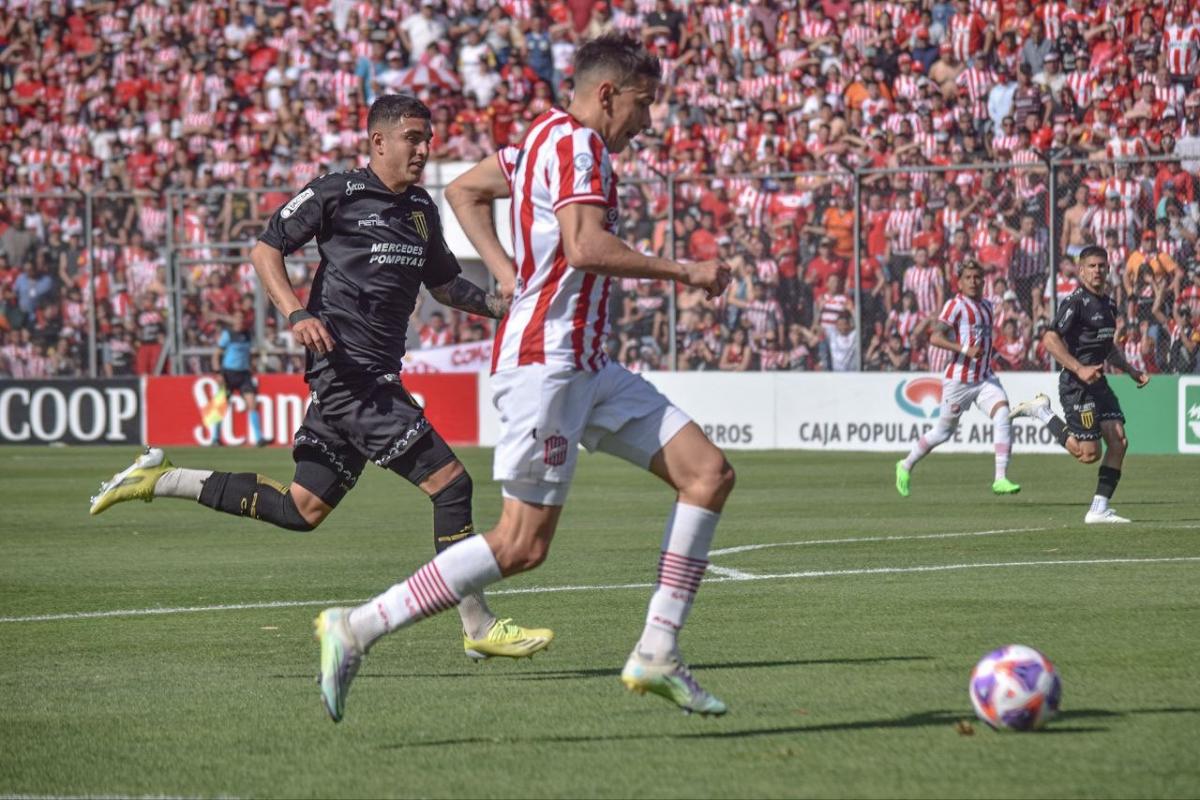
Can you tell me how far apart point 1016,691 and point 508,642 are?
2.43 metres

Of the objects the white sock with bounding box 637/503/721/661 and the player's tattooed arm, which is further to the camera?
the player's tattooed arm

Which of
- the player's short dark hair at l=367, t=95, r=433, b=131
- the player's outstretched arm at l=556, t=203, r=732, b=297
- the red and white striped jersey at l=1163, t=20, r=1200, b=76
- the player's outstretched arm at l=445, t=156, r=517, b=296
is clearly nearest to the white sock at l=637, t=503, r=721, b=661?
the player's outstretched arm at l=556, t=203, r=732, b=297

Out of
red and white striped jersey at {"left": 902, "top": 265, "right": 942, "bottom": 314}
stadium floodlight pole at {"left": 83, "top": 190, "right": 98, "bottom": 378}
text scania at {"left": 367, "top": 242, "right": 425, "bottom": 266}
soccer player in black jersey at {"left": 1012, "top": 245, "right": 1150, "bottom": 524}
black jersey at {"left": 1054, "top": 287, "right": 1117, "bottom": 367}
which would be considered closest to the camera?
text scania at {"left": 367, "top": 242, "right": 425, "bottom": 266}

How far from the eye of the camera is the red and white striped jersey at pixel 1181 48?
81.6 feet

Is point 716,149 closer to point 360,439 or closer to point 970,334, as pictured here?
point 970,334

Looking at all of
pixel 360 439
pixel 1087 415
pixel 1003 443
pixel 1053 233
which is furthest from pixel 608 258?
pixel 1053 233

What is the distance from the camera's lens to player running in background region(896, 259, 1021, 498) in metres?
18.7

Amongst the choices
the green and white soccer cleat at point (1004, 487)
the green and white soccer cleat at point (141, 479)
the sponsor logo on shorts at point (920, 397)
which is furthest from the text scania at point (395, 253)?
the sponsor logo on shorts at point (920, 397)

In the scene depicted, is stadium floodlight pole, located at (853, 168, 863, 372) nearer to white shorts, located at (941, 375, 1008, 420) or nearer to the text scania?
white shorts, located at (941, 375, 1008, 420)

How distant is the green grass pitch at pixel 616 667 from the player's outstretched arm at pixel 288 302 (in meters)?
1.40

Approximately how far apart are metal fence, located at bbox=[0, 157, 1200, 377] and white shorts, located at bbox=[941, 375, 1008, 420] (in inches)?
170

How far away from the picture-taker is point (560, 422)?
21.5 feet

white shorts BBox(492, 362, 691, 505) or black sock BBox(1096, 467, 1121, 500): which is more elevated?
white shorts BBox(492, 362, 691, 505)

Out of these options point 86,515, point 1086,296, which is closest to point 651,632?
point 1086,296
